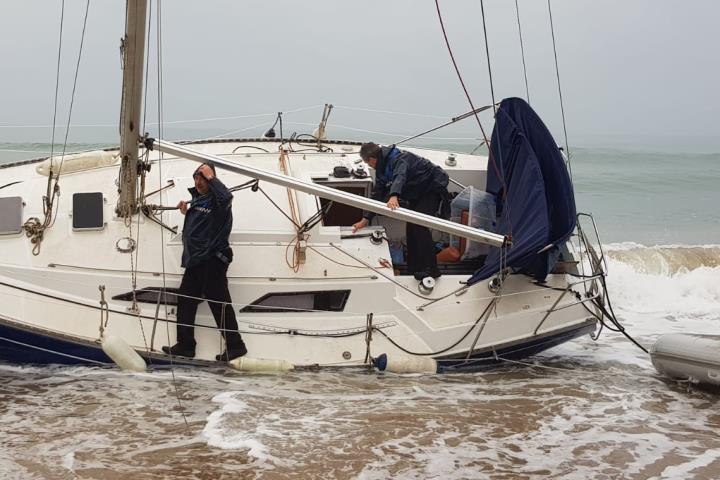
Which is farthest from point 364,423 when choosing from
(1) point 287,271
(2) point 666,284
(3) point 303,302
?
(2) point 666,284

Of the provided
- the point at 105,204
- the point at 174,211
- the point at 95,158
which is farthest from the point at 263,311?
the point at 95,158

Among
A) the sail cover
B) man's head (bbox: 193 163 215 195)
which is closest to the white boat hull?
the sail cover

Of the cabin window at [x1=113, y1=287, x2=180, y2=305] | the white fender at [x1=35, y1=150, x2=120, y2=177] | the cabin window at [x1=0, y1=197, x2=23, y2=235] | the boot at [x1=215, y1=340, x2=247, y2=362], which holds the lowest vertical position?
the boot at [x1=215, y1=340, x2=247, y2=362]

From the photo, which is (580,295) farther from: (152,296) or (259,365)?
(152,296)

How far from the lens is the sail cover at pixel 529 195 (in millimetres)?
8516

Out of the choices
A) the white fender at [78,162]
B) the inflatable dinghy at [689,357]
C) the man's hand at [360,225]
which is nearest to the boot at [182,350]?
the man's hand at [360,225]

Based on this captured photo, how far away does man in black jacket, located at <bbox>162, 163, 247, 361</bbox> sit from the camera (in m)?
7.82

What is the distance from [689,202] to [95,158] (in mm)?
21265

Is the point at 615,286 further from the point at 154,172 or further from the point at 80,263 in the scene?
the point at 80,263

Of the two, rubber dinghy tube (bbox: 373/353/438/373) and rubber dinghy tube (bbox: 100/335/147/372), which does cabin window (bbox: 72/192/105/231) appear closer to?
rubber dinghy tube (bbox: 100/335/147/372)

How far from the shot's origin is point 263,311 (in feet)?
27.0

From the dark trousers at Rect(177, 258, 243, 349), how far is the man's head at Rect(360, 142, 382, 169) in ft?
6.60

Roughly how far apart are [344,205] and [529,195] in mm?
2247

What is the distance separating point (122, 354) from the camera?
763cm
